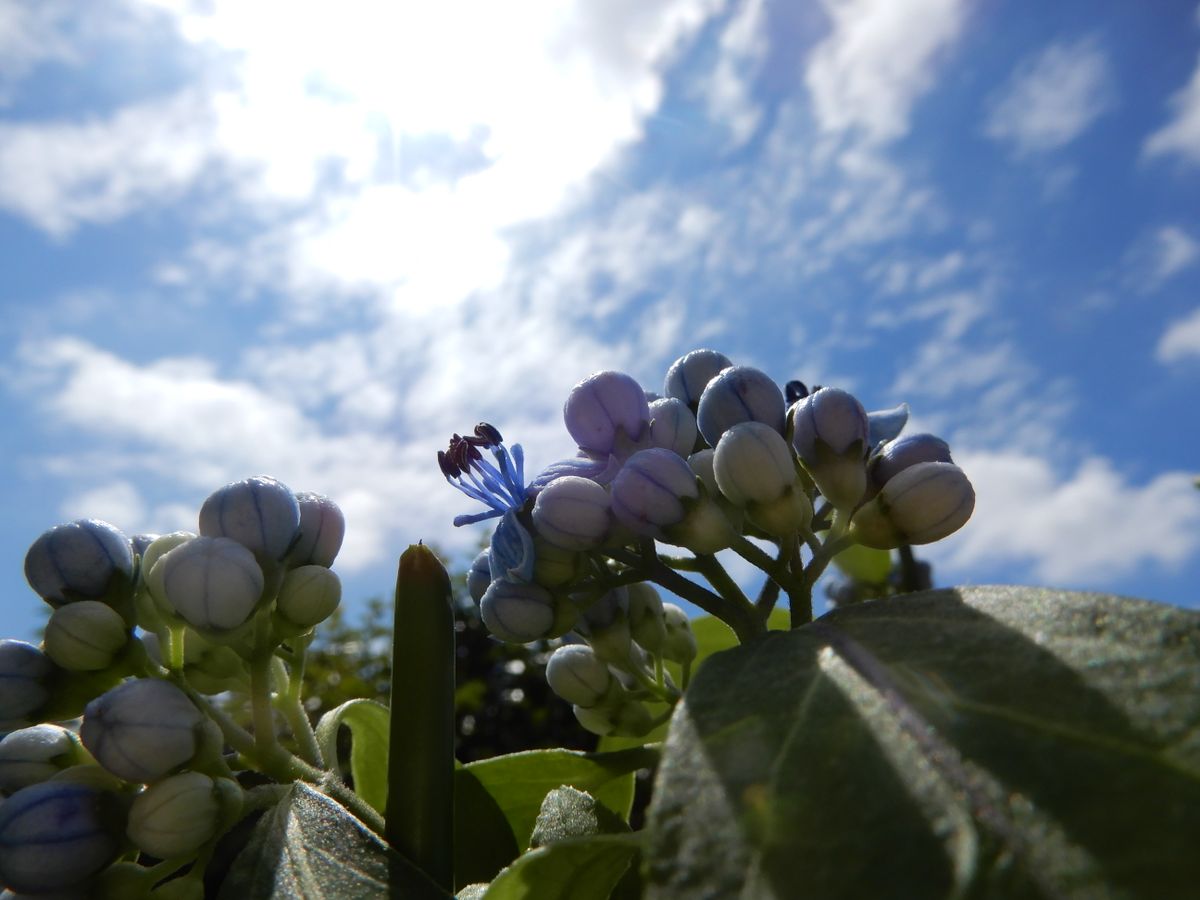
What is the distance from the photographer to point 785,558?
1674mm

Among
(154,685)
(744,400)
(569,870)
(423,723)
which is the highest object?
(744,400)

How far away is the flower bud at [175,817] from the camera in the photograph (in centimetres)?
150

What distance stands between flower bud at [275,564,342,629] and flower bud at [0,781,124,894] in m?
0.40

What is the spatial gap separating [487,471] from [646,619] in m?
0.44

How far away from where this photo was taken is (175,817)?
150 cm

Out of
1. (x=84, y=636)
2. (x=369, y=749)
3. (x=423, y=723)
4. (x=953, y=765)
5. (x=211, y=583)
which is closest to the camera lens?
(x=953, y=765)

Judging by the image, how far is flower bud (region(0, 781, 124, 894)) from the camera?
4.86 ft

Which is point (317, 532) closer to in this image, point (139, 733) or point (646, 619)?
point (139, 733)

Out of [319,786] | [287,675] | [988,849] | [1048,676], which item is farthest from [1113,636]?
[287,675]

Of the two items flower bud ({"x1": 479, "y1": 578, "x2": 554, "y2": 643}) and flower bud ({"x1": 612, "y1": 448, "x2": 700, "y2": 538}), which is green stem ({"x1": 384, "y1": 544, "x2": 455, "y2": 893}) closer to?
flower bud ({"x1": 479, "y1": 578, "x2": 554, "y2": 643})

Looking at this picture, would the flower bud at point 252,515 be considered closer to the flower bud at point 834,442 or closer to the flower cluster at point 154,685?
the flower cluster at point 154,685

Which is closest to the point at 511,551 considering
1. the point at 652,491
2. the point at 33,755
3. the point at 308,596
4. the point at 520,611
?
the point at 520,611

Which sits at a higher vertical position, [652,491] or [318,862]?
[652,491]

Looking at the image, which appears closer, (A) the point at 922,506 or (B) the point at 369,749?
(A) the point at 922,506
